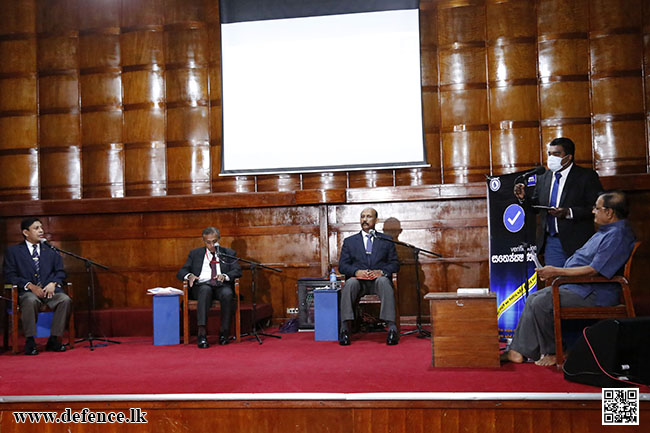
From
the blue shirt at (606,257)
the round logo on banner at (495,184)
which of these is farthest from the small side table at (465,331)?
the round logo on banner at (495,184)

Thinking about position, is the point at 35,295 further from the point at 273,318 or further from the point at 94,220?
the point at 273,318

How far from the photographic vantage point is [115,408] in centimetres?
Result: 350

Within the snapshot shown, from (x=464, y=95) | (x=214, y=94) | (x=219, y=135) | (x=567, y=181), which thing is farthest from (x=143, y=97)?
(x=567, y=181)

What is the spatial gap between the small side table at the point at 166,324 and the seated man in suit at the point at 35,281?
77 centimetres

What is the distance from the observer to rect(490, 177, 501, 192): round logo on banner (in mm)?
5362

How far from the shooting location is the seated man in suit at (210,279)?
5617mm

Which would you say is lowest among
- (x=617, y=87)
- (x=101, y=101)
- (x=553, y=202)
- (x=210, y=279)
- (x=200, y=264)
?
(x=210, y=279)

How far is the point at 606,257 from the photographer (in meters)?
3.99

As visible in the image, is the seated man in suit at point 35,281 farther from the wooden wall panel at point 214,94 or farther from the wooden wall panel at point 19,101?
the wooden wall panel at point 19,101

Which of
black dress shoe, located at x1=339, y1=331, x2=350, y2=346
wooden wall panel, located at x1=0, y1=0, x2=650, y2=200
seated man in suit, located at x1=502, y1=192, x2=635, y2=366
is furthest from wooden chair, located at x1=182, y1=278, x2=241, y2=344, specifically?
seated man in suit, located at x1=502, y1=192, x2=635, y2=366

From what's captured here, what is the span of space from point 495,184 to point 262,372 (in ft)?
8.43

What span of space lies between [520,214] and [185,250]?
11.9 ft

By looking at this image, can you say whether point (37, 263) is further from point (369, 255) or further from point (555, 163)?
point (555, 163)

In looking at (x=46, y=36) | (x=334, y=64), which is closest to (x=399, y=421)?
(x=334, y=64)
